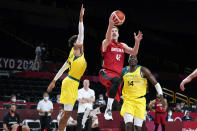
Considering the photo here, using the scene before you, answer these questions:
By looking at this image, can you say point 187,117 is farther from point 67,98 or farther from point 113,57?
point 67,98

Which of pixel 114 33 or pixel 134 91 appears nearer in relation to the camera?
pixel 114 33

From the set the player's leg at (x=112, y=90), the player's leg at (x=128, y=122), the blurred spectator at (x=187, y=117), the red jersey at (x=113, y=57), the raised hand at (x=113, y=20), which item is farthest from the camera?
the blurred spectator at (x=187, y=117)

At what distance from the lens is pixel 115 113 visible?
562 inches

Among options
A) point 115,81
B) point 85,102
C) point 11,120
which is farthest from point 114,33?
point 11,120

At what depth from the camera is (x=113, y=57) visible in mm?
7512

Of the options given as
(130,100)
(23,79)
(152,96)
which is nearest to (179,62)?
(152,96)

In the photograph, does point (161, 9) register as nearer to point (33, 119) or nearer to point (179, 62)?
point (179, 62)

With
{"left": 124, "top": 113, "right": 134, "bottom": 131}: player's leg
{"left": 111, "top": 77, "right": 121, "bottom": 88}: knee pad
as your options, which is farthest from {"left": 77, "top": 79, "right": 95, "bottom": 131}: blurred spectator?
{"left": 111, "top": 77, "right": 121, "bottom": 88}: knee pad

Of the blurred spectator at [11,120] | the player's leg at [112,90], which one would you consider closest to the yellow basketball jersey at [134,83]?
the player's leg at [112,90]

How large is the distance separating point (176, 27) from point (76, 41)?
2490 centimetres

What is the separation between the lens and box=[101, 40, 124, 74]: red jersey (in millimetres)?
7504

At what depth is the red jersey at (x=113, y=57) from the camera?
24.6 ft

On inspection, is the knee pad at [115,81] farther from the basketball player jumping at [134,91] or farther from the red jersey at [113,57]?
the basketball player jumping at [134,91]

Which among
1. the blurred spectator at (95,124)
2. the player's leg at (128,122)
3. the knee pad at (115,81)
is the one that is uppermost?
the knee pad at (115,81)
